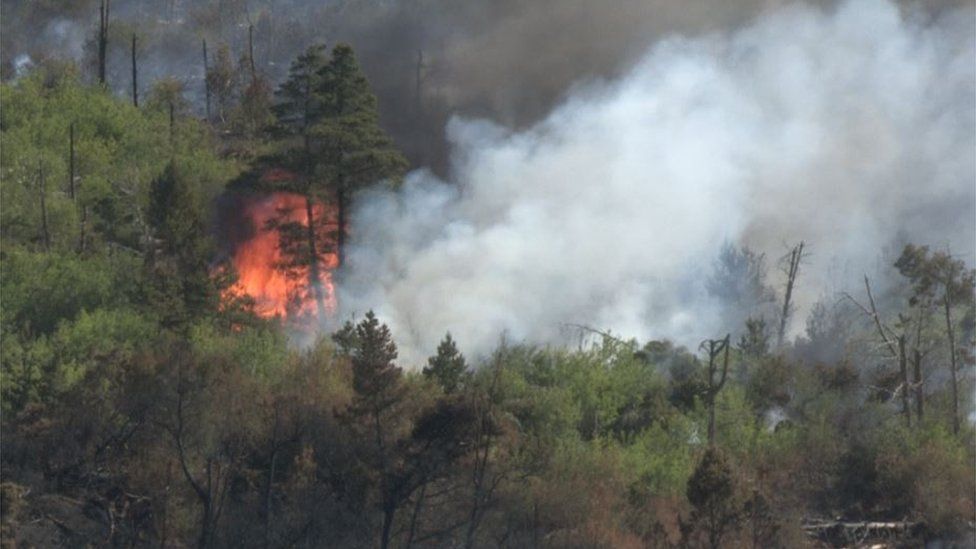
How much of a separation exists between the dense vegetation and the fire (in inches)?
16.3

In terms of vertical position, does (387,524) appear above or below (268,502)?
below

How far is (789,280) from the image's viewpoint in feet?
143

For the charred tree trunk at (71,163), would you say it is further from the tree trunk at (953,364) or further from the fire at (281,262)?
the tree trunk at (953,364)

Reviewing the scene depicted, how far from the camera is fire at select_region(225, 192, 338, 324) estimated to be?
4181cm

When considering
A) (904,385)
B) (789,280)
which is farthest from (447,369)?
(789,280)

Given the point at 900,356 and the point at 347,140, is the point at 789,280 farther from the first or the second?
the point at 347,140

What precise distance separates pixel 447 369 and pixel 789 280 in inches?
468

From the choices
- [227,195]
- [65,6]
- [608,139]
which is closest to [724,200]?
[608,139]

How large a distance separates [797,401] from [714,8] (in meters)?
15.2

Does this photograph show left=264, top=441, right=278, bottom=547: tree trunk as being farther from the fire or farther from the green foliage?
the fire

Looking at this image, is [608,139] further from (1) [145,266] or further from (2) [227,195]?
(1) [145,266]

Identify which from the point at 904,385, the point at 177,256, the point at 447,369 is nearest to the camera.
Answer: the point at 447,369

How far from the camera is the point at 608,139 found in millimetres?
45062

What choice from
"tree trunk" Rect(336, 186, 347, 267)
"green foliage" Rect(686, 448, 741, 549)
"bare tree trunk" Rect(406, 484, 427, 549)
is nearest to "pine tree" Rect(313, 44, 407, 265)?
"tree trunk" Rect(336, 186, 347, 267)
